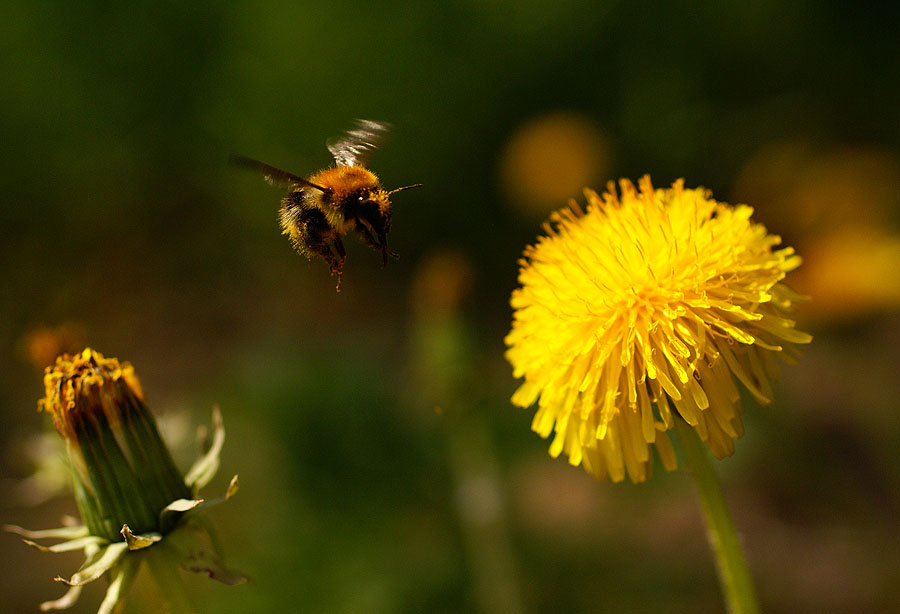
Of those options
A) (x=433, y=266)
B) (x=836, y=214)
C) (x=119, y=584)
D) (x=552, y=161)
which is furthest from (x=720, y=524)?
(x=836, y=214)

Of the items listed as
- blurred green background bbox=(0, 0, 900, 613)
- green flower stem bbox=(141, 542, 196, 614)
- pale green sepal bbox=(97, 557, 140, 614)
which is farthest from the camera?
blurred green background bbox=(0, 0, 900, 613)

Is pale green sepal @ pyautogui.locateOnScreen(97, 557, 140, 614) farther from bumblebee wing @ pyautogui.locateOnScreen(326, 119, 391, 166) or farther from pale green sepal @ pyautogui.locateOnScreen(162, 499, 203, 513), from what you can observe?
bumblebee wing @ pyautogui.locateOnScreen(326, 119, 391, 166)

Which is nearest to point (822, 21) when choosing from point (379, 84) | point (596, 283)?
point (379, 84)

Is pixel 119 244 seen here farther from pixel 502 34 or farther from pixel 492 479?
pixel 492 479

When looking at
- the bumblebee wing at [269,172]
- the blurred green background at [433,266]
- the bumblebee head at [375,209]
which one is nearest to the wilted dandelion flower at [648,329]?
the bumblebee head at [375,209]

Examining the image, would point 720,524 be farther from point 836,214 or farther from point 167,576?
point 836,214

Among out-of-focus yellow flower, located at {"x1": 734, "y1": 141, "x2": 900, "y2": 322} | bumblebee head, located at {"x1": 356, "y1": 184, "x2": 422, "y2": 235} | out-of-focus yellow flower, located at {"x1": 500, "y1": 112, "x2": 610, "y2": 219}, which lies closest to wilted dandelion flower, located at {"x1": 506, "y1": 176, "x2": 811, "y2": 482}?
bumblebee head, located at {"x1": 356, "y1": 184, "x2": 422, "y2": 235}

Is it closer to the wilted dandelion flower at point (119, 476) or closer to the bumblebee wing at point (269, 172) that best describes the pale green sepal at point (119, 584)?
the wilted dandelion flower at point (119, 476)
